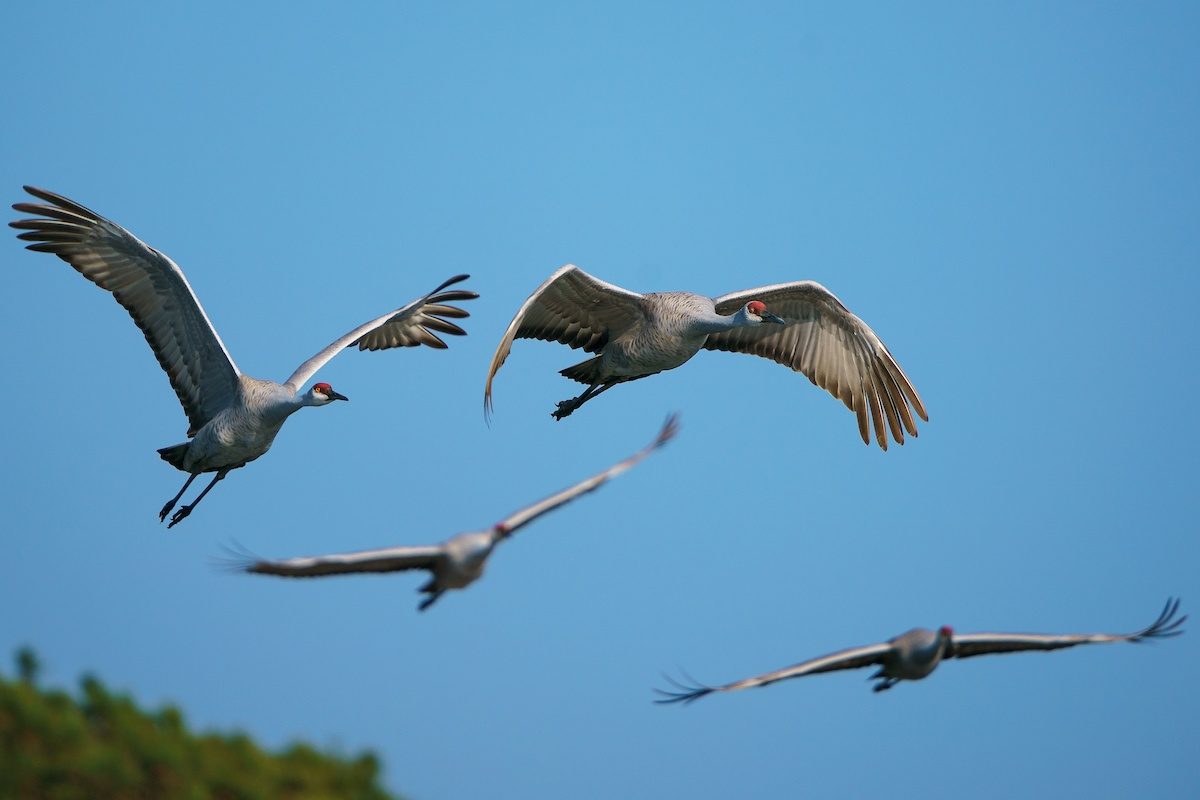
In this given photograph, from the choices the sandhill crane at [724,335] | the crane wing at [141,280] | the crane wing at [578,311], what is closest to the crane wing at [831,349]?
the sandhill crane at [724,335]

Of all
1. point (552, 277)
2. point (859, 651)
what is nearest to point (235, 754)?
point (859, 651)

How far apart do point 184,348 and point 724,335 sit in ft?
24.8

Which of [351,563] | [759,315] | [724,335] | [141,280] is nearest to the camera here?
[351,563]

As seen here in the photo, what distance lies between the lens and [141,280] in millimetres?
18266

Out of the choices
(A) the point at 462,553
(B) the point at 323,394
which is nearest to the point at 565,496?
(A) the point at 462,553

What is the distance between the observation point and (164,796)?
12602 mm

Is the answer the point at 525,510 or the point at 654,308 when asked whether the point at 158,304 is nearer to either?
the point at 654,308

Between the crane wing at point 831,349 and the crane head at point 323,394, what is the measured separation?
5149 millimetres

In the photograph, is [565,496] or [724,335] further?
[724,335]

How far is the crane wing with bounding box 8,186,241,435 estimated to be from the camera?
17.9 meters

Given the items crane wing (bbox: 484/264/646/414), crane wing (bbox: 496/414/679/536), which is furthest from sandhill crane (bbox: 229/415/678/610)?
crane wing (bbox: 484/264/646/414)

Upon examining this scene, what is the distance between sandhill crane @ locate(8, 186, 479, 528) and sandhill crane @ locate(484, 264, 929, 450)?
168cm

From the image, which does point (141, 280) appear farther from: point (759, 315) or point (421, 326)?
point (759, 315)

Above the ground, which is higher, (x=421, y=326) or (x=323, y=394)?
(x=421, y=326)
